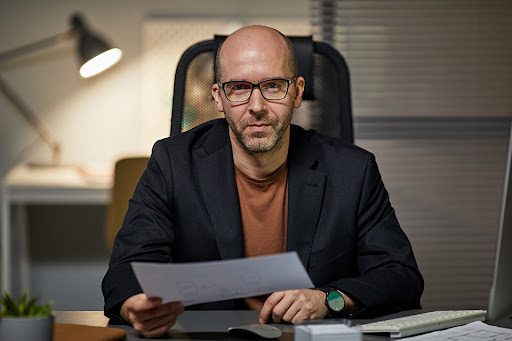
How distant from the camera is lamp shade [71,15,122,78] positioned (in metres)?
4.27

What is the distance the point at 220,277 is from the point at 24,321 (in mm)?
285

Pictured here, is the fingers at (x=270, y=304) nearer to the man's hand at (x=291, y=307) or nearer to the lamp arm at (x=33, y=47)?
the man's hand at (x=291, y=307)

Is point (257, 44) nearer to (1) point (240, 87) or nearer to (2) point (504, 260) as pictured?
(1) point (240, 87)

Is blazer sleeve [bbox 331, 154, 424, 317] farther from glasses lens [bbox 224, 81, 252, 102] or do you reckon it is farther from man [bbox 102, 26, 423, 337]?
glasses lens [bbox 224, 81, 252, 102]

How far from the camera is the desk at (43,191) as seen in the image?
405 centimetres

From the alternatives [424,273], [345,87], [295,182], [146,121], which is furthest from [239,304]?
[146,121]

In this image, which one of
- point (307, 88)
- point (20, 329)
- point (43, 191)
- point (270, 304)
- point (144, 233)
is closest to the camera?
point (20, 329)

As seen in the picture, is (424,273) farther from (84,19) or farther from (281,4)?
(84,19)

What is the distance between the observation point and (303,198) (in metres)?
2.04

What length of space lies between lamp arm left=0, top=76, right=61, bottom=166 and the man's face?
2.71 metres

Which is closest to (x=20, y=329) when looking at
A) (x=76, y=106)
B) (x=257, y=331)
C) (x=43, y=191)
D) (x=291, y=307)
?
(x=257, y=331)

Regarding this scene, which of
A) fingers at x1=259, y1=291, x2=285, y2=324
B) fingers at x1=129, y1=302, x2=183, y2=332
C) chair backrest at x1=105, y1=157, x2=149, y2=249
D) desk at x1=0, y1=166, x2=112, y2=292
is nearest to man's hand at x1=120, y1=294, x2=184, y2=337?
fingers at x1=129, y1=302, x2=183, y2=332

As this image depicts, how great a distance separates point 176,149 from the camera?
Result: 82.3 inches

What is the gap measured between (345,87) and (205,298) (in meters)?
0.92
